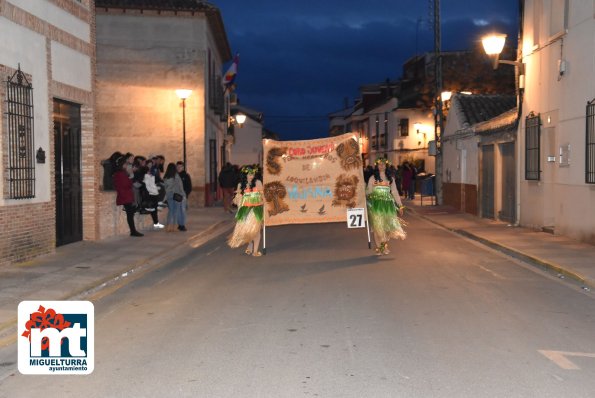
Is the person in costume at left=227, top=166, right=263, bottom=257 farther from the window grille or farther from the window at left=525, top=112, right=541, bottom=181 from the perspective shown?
the window at left=525, top=112, right=541, bottom=181

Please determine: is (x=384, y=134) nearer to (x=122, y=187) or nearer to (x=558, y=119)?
(x=558, y=119)

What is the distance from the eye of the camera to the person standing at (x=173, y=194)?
19344 mm

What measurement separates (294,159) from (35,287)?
6.33 metres

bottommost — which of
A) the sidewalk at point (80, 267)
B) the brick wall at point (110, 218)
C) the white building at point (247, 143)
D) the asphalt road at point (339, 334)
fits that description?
the asphalt road at point (339, 334)

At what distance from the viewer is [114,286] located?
11008 millimetres

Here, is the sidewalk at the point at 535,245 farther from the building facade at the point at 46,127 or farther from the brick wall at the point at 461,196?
the building facade at the point at 46,127

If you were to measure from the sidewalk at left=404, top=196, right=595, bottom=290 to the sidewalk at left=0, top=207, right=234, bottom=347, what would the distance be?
711cm

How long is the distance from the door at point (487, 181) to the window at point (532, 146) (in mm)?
3923

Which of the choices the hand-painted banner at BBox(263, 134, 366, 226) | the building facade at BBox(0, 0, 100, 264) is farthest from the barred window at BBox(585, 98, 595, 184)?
the building facade at BBox(0, 0, 100, 264)

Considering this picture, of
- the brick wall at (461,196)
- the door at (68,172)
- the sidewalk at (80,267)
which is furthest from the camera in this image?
the brick wall at (461,196)

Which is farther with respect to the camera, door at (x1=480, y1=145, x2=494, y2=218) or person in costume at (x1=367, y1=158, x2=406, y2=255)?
door at (x1=480, y1=145, x2=494, y2=218)

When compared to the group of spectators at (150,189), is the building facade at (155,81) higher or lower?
higher

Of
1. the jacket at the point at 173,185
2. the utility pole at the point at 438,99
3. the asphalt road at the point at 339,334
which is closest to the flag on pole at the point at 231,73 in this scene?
the utility pole at the point at 438,99

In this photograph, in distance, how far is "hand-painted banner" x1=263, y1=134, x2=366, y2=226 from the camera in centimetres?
1480
